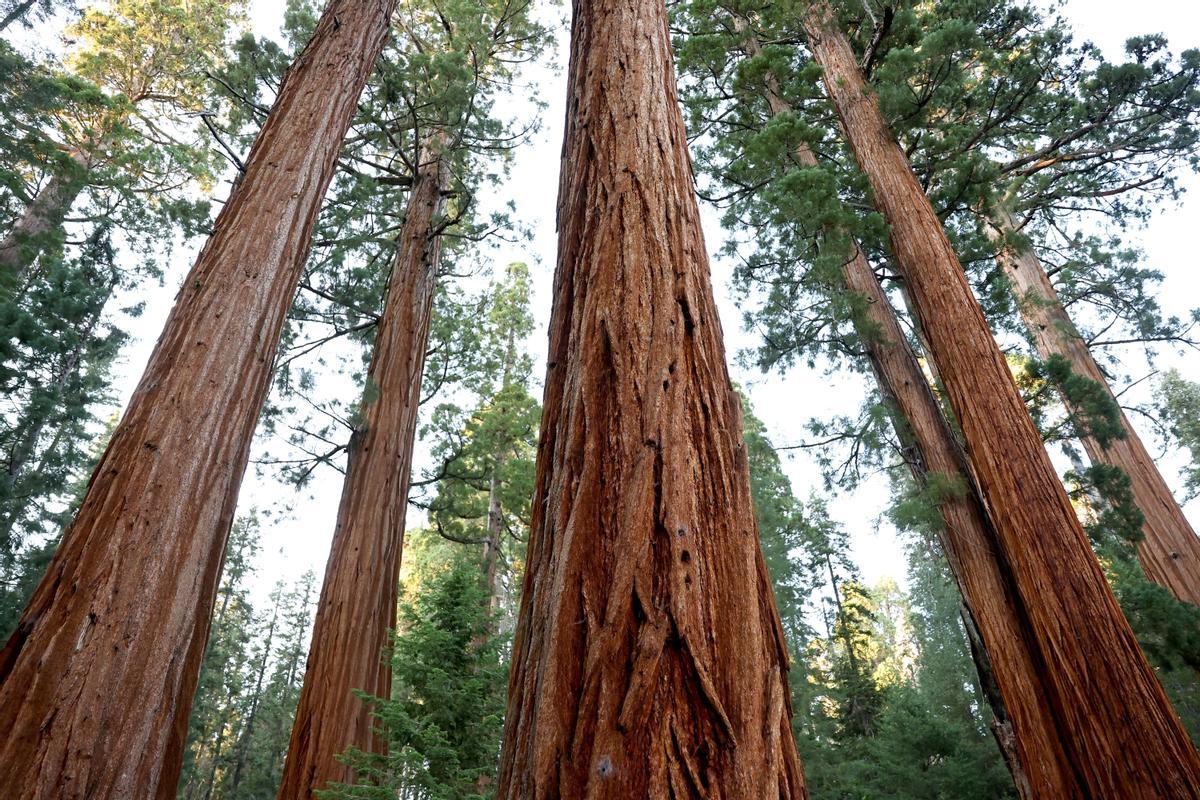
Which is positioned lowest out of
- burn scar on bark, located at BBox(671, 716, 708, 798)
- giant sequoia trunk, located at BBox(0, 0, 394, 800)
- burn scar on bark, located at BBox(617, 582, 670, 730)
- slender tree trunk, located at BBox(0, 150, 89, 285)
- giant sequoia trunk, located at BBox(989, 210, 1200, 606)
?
burn scar on bark, located at BBox(671, 716, 708, 798)

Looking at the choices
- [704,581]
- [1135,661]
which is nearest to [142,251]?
[704,581]

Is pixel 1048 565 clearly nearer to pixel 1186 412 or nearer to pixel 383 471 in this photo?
pixel 383 471

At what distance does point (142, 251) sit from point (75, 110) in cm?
293

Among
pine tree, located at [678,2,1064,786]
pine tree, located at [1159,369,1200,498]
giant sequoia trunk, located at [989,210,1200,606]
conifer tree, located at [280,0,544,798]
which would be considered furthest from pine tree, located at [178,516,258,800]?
pine tree, located at [1159,369,1200,498]

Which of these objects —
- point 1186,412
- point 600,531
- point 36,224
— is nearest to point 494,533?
point 36,224

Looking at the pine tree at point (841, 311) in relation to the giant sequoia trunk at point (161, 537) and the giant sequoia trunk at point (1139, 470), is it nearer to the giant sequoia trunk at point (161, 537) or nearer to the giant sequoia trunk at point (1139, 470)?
the giant sequoia trunk at point (1139, 470)

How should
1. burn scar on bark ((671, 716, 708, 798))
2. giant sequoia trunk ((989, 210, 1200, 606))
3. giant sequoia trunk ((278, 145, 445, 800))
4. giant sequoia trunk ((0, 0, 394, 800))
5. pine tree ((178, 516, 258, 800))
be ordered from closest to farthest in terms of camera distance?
burn scar on bark ((671, 716, 708, 798)) → giant sequoia trunk ((0, 0, 394, 800)) → giant sequoia trunk ((278, 145, 445, 800)) → giant sequoia trunk ((989, 210, 1200, 606)) → pine tree ((178, 516, 258, 800))

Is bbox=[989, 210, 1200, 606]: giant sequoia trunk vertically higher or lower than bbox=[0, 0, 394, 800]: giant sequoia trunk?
A: higher

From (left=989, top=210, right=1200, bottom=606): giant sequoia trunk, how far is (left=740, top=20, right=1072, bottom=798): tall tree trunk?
169cm

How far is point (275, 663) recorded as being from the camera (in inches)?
1201

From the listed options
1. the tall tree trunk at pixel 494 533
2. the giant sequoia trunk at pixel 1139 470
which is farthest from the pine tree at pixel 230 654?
the giant sequoia trunk at pixel 1139 470

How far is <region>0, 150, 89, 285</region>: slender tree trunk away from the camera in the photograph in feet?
35.1

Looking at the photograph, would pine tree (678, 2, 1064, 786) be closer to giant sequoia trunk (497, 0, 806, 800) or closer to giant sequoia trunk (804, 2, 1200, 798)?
giant sequoia trunk (804, 2, 1200, 798)

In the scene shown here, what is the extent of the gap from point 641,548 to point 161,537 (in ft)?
8.29
